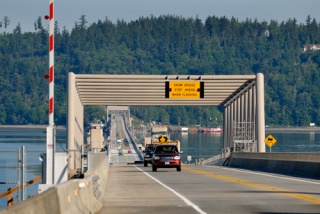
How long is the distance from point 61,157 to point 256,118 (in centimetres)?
5578

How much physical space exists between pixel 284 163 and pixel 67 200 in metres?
31.0

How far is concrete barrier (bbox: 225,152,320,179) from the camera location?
41625mm

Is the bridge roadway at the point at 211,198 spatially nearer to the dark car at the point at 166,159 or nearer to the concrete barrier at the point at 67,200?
the concrete barrier at the point at 67,200

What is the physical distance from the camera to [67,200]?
17.2 m

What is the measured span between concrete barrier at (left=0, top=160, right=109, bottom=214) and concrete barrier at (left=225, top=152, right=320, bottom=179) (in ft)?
63.2

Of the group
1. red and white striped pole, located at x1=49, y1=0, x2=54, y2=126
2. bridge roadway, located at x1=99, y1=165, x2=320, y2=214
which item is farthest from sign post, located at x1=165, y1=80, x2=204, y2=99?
red and white striped pole, located at x1=49, y1=0, x2=54, y2=126

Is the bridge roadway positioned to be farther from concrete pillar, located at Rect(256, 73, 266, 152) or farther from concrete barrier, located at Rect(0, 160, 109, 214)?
concrete pillar, located at Rect(256, 73, 266, 152)

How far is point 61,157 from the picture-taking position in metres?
29.4

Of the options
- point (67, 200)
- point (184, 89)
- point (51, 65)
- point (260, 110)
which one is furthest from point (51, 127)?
point (260, 110)

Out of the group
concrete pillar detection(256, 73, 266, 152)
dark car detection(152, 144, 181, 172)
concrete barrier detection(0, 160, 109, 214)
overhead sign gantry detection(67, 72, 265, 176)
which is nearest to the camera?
concrete barrier detection(0, 160, 109, 214)

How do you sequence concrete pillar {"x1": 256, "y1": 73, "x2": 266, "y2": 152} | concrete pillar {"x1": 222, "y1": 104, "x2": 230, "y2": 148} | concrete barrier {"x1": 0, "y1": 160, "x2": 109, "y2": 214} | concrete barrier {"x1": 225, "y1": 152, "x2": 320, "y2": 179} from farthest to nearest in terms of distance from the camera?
concrete pillar {"x1": 222, "y1": 104, "x2": 230, "y2": 148} < concrete pillar {"x1": 256, "y1": 73, "x2": 266, "y2": 152} < concrete barrier {"x1": 225, "y1": 152, "x2": 320, "y2": 179} < concrete barrier {"x1": 0, "y1": 160, "x2": 109, "y2": 214}

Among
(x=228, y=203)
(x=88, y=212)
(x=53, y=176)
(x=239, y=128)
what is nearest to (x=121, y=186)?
(x=53, y=176)

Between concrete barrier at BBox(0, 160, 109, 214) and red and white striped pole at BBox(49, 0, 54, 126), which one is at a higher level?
Result: red and white striped pole at BBox(49, 0, 54, 126)

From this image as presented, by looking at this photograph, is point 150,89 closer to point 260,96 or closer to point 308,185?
point 260,96
